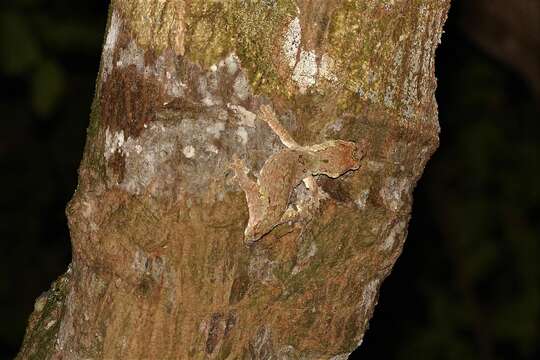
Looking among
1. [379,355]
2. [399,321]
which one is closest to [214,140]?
[379,355]

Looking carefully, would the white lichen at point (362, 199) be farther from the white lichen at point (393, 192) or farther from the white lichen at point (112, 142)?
the white lichen at point (112, 142)

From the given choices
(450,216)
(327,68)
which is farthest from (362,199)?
(450,216)

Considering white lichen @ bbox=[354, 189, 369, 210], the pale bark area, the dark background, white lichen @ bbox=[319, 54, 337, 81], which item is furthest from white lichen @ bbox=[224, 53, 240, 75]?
the dark background

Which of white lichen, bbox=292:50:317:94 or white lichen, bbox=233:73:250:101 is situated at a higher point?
white lichen, bbox=292:50:317:94

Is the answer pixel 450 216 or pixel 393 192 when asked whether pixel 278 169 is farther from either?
pixel 450 216

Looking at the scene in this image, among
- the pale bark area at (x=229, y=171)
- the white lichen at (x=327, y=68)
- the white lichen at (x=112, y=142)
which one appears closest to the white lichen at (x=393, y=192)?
the pale bark area at (x=229, y=171)

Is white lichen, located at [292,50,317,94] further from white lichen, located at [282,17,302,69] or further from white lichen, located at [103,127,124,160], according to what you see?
white lichen, located at [103,127,124,160]
